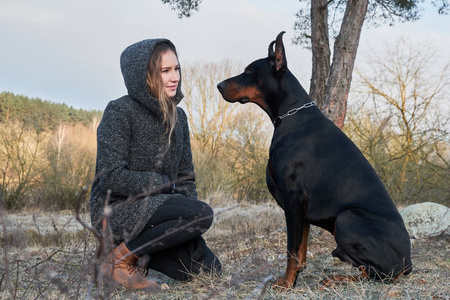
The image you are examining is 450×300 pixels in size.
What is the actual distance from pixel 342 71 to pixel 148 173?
255 cm

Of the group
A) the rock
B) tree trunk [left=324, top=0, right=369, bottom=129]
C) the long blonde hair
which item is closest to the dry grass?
the rock

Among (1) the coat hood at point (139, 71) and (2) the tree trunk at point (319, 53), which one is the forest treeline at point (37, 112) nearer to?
(2) the tree trunk at point (319, 53)

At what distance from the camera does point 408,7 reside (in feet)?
24.1

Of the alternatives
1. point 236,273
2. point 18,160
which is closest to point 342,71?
point 236,273

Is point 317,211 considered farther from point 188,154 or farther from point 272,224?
point 272,224

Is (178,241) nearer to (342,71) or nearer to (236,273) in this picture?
(236,273)

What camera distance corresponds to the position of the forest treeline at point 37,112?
994 cm

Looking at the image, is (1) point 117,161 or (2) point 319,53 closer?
(1) point 117,161

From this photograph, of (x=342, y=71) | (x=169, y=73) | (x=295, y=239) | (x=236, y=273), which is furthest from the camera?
(x=342, y=71)

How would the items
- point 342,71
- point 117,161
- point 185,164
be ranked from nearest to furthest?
point 117,161 → point 185,164 → point 342,71

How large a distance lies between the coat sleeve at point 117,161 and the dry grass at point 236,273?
39 cm

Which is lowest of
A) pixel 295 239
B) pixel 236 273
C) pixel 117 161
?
pixel 295 239

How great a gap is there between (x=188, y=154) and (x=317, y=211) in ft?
4.46

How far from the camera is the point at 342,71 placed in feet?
15.8
